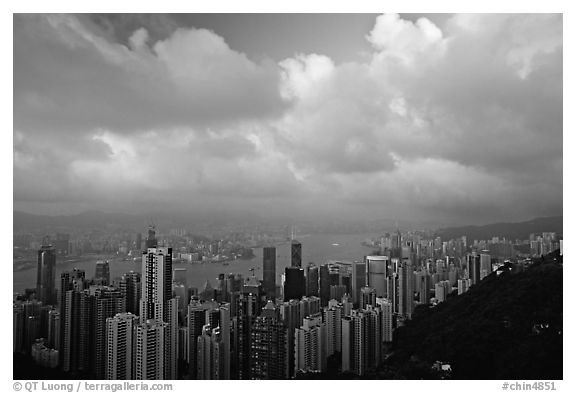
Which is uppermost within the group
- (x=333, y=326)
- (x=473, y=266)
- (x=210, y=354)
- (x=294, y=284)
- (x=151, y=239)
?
(x=151, y=239)

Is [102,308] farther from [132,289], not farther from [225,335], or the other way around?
[225,335]

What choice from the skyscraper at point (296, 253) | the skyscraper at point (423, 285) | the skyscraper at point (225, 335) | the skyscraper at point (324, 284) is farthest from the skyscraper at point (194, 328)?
the skyscraper at point (423, 285)

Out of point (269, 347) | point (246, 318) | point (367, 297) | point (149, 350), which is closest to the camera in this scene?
point (149, 350)

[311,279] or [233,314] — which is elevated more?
[311,279]

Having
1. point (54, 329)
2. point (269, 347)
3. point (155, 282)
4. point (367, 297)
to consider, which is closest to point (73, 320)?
point (54, 329)
